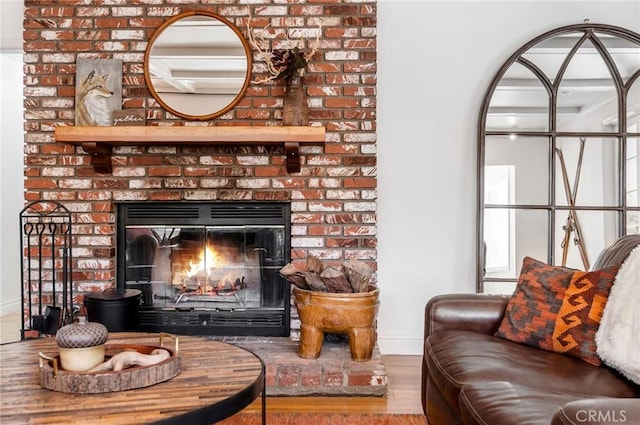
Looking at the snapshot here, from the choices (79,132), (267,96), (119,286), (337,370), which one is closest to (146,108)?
(79,132)

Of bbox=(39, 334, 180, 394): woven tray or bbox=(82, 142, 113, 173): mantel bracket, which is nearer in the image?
bbox=(39, 334, 180, 394): woven tray


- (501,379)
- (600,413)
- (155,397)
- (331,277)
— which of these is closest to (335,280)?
(331,277)

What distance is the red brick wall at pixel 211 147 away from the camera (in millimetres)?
3010

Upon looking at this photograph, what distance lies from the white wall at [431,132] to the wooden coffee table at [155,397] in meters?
1.87

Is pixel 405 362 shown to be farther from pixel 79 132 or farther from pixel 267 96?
pixel 79 132

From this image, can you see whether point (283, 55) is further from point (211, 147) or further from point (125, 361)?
point (125, 361)

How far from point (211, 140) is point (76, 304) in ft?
4.37

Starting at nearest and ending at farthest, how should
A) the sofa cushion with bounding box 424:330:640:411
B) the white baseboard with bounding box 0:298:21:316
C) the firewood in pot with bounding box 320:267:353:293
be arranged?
1. the sofa cushion with bounding box 424:330:640:411
2. the firewood in pot with bounding box 320:267:353:293
3. the white baseboard with bounding box 0:298:21:316

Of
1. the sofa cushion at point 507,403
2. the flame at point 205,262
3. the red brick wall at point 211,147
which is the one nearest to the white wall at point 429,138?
the red brick wall at point 211,147

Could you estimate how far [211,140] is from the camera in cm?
282

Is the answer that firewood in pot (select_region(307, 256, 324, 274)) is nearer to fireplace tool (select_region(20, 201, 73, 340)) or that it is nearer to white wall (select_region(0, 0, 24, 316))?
fireplace tool (select_region(20, 201, 73, 340))

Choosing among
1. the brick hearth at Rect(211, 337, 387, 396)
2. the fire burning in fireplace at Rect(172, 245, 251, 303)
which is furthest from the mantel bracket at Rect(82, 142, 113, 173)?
the brick hearth at Rect(211, 337, 387, 396)

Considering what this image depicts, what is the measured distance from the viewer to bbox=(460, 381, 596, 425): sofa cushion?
3.86 ft
